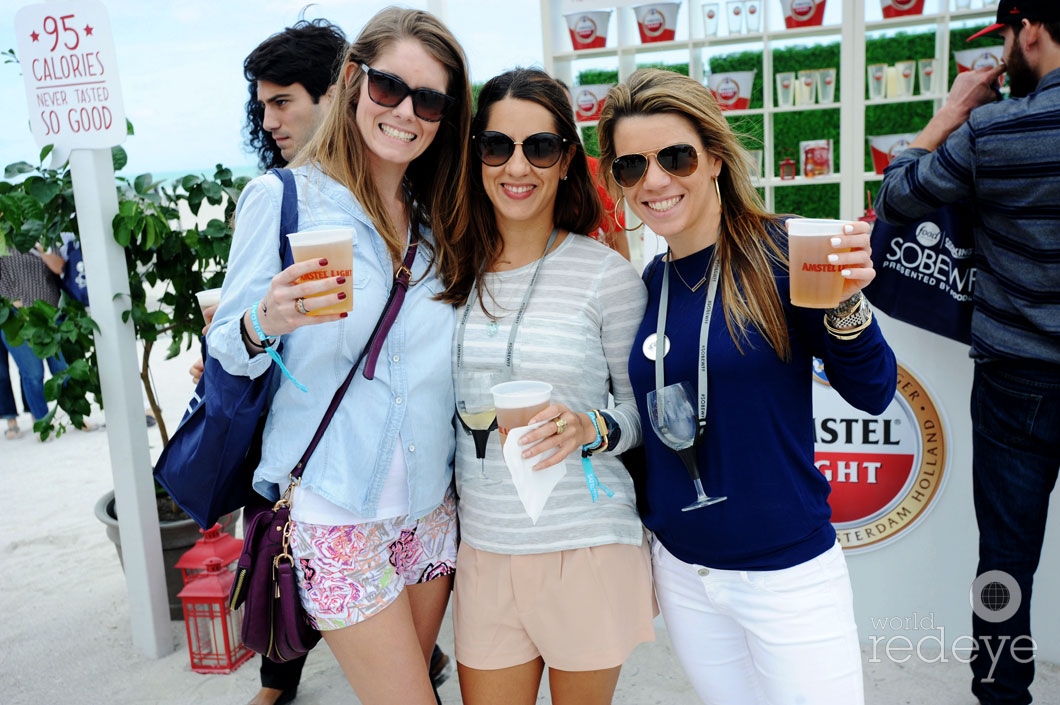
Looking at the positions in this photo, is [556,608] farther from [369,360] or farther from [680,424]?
[369,360]

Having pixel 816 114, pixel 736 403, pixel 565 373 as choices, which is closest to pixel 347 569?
pixel 565 373

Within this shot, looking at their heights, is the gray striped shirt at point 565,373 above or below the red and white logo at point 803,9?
below

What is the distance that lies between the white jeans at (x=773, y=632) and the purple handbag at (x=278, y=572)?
33.2 inches

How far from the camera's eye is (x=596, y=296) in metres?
1.91

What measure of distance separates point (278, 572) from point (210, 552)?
67.8 inches

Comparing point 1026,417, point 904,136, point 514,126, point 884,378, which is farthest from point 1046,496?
point 904,136

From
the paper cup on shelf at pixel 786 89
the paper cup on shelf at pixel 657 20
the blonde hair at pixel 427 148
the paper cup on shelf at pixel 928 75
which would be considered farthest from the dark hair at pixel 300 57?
the paper cup on shelf at pixel 928 75

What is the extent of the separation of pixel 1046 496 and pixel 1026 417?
30 centimetres

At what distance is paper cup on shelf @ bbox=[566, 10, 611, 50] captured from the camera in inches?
255

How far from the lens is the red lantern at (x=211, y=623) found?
10.7 ft

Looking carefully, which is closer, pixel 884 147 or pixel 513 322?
pixel 513 322

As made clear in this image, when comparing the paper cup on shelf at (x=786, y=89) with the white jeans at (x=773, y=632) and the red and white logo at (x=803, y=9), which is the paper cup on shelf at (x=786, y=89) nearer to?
the red and white logo at (x=803, y=9)

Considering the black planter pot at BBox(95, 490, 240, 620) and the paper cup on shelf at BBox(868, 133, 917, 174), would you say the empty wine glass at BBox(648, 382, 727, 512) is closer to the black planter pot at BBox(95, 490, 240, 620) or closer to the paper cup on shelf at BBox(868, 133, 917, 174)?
the black planter pot at BBox(95, 490, 240, 620)

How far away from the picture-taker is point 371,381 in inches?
71.5
